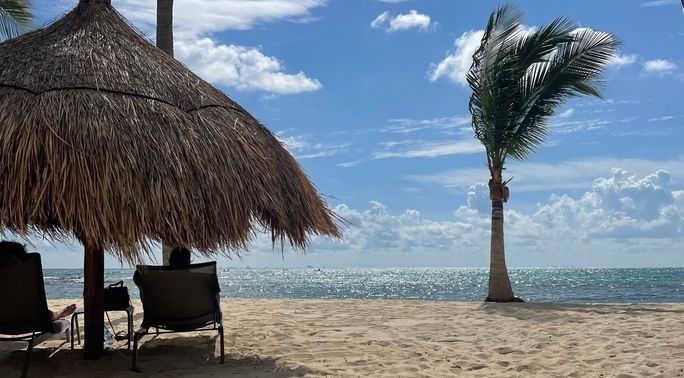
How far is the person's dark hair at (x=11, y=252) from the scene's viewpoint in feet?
16.1

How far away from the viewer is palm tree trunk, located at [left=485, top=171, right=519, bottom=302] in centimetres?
1140

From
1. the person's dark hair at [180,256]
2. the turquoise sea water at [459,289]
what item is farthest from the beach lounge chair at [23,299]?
the turquoise sea water at [459,289]

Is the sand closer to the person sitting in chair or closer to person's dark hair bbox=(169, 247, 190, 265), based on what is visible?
person's dark hair bbox=(169, 247, 190, 265)

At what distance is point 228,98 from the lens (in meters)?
6.21

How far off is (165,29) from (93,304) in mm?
5977

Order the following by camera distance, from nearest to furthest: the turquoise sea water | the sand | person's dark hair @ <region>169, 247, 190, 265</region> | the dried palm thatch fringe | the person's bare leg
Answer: the dried palm thatch fringe, the sand, the person's bare leg, person's dark hair @ <region>169, 247, 190, 265</region>, the turquoise sea water

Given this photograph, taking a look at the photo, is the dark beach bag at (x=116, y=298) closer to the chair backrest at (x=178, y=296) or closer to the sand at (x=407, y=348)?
the sand at (x=407, y=348)

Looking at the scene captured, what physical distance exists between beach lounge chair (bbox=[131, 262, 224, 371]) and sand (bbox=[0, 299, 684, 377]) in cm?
37

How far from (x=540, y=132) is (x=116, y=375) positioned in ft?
29.5

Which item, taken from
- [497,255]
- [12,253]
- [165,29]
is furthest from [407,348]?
[165,29]

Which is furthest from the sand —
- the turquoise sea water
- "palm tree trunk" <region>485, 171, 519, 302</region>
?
the turquoise sea water

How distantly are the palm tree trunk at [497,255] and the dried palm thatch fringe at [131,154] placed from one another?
19.8 feet

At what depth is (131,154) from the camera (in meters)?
4.80

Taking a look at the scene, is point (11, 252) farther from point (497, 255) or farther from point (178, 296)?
point (497, 255)
